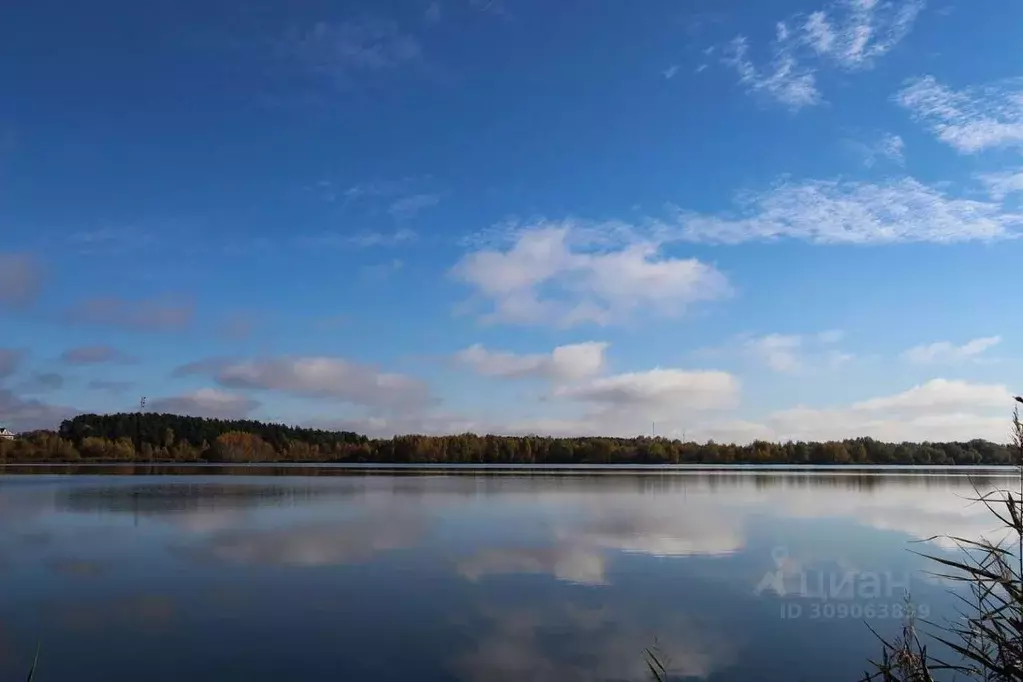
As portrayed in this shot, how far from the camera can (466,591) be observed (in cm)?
1133

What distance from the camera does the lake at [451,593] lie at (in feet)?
26.0

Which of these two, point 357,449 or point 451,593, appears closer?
point 451,593

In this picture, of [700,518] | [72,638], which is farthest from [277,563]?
[700,518]

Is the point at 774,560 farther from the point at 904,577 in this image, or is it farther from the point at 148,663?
the point at 148,663

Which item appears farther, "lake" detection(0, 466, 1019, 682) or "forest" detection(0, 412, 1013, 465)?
"forest" detection(0, 412, 1013, 465)

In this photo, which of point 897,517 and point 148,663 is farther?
point 897,517

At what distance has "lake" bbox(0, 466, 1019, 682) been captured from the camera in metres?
7.93

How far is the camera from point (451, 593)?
11156mm

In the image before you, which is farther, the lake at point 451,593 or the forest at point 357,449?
the forest at point 357,449

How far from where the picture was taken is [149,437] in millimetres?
105062

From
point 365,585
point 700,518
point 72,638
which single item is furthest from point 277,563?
point 700,518

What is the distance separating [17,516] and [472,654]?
17.4 meters

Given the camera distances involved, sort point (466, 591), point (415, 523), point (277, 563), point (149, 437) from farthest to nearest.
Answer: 1. point (149, 437)
2. point (415, 523)
3. point (277, 563)
4. point (466, 591)

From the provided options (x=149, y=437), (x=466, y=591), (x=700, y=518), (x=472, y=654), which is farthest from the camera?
(x=149, y=437)
